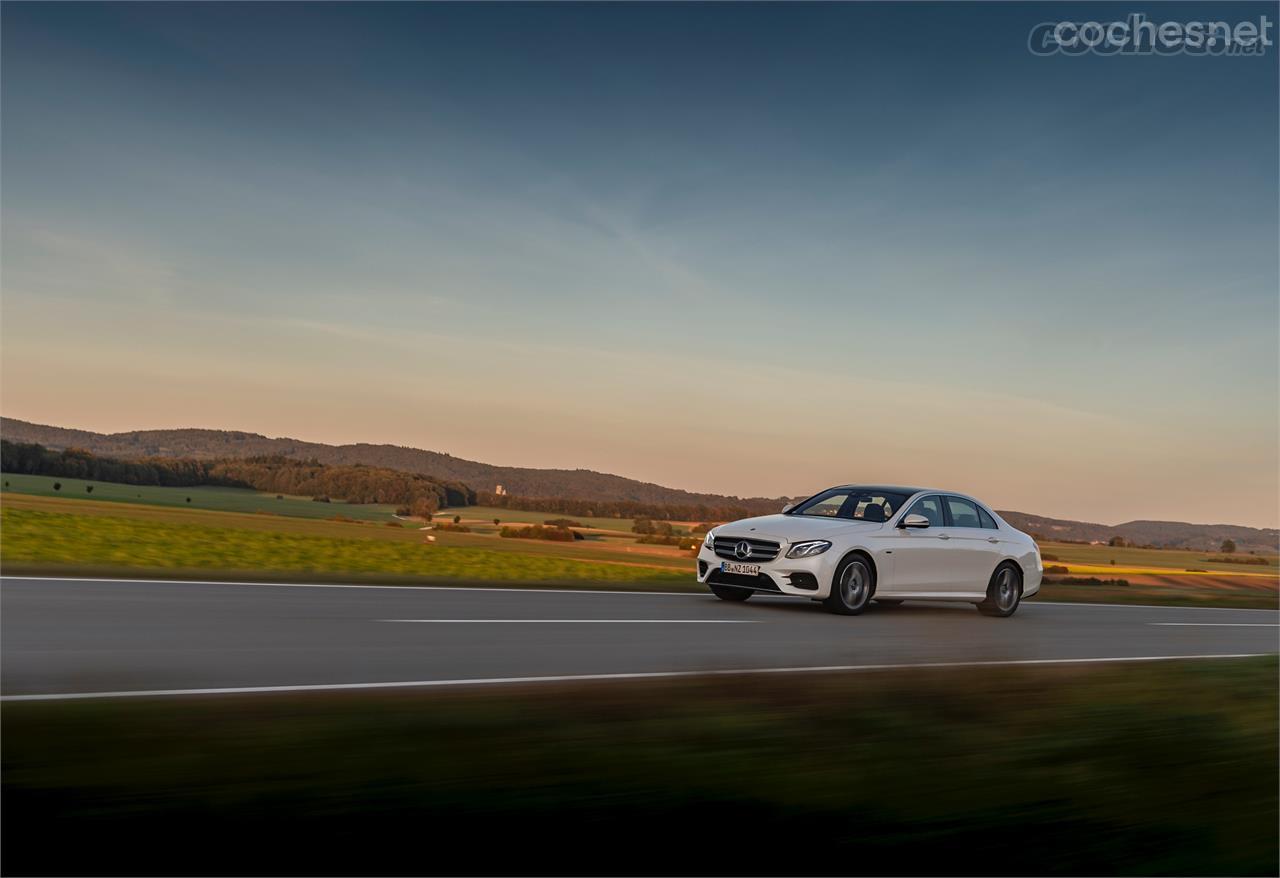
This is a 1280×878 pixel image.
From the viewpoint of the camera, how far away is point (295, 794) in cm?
462

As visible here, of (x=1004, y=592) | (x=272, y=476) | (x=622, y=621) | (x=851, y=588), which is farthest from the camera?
(x=272, y=476)

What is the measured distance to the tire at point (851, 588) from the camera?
14648 mm

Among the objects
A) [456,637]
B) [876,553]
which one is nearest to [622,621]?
[456,637]

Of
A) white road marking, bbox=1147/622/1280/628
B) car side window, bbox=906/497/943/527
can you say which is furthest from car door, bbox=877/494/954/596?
white road marking, bbox=1147/622/1280/628

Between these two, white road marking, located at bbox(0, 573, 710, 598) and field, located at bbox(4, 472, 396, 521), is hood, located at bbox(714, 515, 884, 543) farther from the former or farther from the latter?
field, located at bbox(4, 472, 396, 521)

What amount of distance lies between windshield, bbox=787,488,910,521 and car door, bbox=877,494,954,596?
277 millimetres

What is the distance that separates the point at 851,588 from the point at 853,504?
5.41 feet

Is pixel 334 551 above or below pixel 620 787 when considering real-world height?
above

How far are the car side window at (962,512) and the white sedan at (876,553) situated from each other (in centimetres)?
2

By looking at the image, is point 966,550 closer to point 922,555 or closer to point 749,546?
point 922,555

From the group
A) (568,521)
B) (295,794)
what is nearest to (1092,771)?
(295,794)

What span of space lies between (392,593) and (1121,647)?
29.6ft

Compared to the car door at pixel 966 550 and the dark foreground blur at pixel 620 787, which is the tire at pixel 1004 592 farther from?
the dark foreground blur at pixel 620 787

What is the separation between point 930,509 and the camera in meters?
16.1
